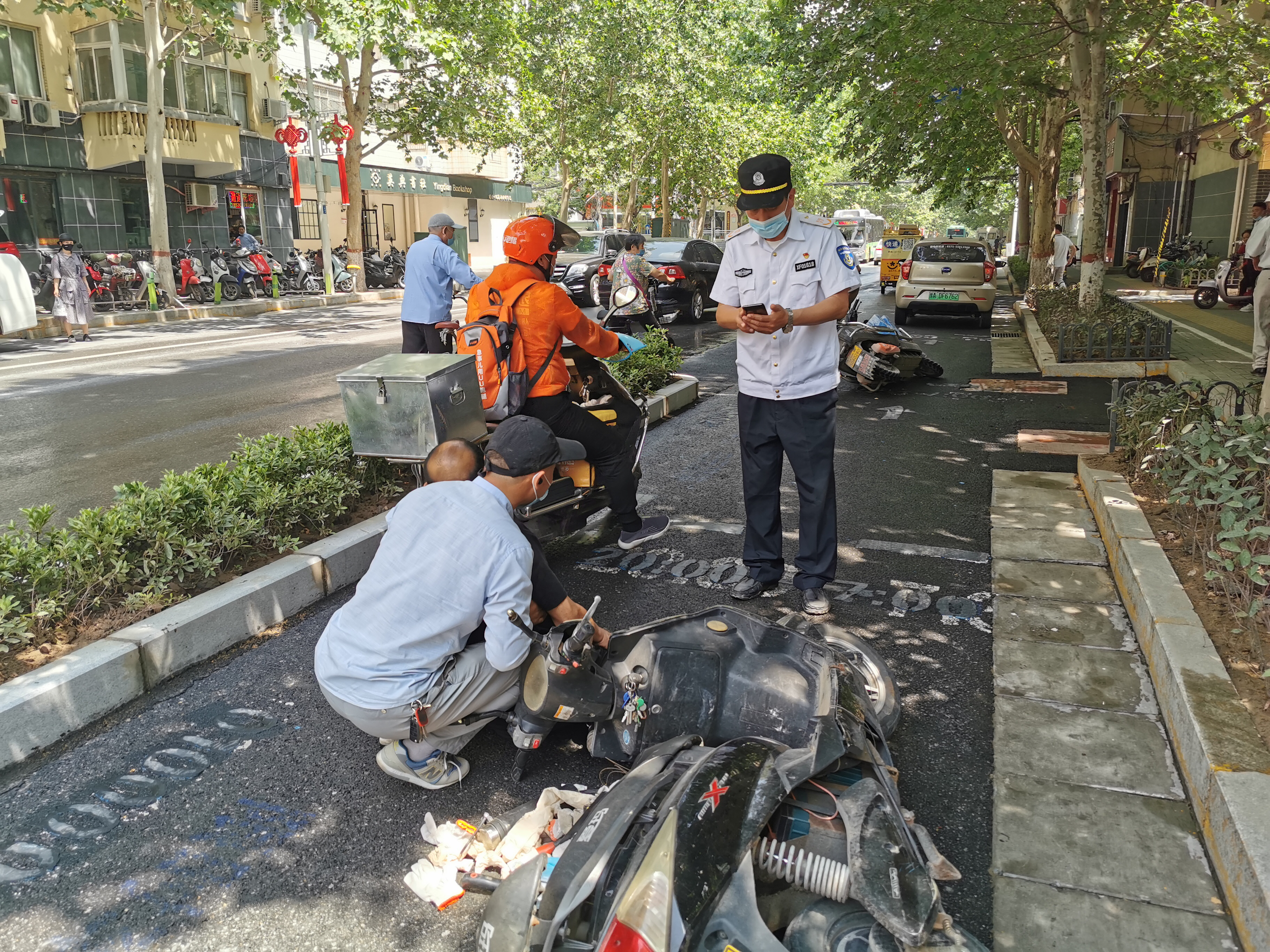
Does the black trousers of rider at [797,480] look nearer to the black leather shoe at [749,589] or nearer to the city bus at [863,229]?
the black leather shoe at [749,589]

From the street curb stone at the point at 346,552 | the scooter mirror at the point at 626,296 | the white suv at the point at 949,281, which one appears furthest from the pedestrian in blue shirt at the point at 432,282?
the white suv at the point at 949,281

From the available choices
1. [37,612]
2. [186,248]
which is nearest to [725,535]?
[37,612]

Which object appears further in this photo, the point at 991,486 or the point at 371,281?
the point at 371,281

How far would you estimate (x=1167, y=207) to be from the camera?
29531 millimetres

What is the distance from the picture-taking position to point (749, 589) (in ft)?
14.6

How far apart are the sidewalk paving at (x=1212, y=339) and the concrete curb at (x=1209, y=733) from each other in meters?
4.33

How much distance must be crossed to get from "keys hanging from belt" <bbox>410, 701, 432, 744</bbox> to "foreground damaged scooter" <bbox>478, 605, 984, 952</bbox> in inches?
11.9

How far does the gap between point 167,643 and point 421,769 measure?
1374 millimetres

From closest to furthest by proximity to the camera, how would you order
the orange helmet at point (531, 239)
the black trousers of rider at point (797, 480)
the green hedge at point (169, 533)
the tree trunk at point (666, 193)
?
the green hedge at point (169, 533) → the black trousers of rider at point (797, 480) → the orange helmet at point (531, 239) → the tree trunk at point (666, 193)

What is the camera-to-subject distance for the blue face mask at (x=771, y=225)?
408 centimetres

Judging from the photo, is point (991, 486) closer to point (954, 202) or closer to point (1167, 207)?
point (1167, 207)

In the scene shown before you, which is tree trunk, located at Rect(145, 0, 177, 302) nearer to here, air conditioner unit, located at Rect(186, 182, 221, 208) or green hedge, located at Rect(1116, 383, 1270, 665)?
air conditioner unit, located at Rect(186, 182, 221, 208)

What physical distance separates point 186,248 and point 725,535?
22.8m

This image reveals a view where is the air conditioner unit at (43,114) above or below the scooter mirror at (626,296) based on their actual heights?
above
